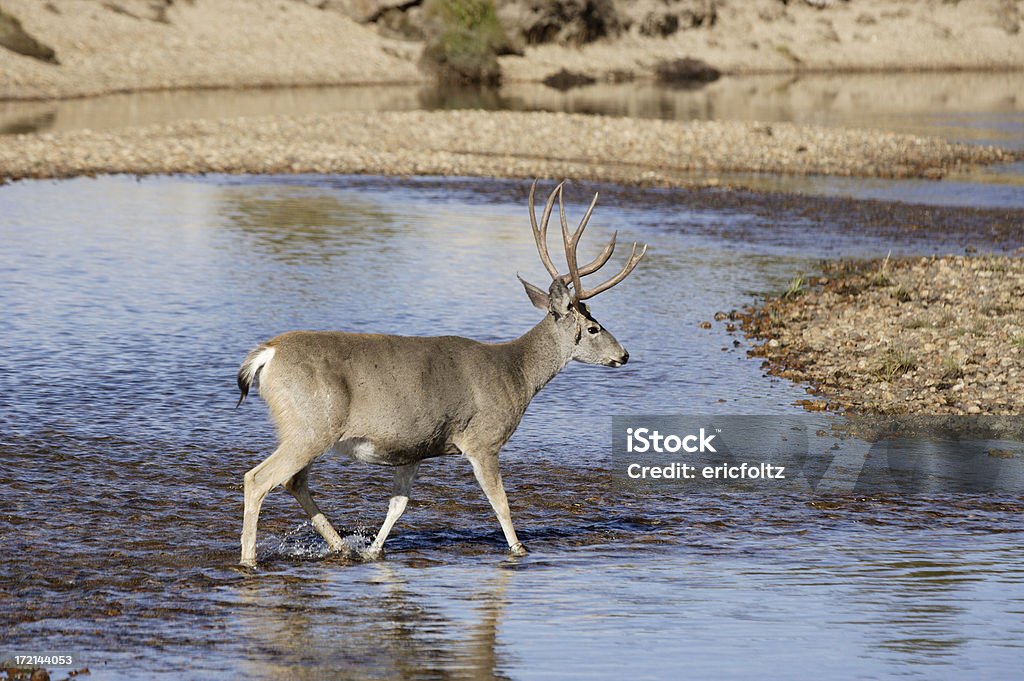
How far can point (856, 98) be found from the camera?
6372 cm

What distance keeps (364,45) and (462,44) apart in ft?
17.2

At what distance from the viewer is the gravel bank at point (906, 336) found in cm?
1523

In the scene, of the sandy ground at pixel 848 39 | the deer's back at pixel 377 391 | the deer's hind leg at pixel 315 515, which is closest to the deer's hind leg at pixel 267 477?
the deer's back at pixel 377 391

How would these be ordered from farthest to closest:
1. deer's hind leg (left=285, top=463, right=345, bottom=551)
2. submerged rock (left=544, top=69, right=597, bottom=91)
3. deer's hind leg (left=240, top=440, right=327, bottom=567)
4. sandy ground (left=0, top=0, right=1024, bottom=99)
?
submerged rock (left=544, top=69, right=597, bottom=91) → sandy ground (left=0, top=0, right=1024, bottom=99) → deer's hind leg (left=285, top=463, right=345, bottom=551) → deer's hind leg (left=240, top=440, right=327, bottom=567)

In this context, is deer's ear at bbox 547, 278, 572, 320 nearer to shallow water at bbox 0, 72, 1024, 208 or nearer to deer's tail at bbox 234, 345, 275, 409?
deer's tail at bbox 234, 345, 275, 409

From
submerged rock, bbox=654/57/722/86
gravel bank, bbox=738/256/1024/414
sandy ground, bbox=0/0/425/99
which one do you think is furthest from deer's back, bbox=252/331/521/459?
submerged rock, bbox=654/57/722/86

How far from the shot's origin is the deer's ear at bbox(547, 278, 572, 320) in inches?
446

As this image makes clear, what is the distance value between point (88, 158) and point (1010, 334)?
23300 mm

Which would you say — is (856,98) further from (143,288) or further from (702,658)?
(702,658)

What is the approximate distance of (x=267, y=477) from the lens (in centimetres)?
1005

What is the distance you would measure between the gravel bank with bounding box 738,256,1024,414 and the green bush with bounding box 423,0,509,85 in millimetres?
50108

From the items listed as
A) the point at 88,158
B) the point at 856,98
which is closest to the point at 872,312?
the point at 88,158

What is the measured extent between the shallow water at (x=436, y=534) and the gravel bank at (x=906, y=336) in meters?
0.63

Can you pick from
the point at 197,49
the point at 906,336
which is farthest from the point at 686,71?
the point at 906,336
